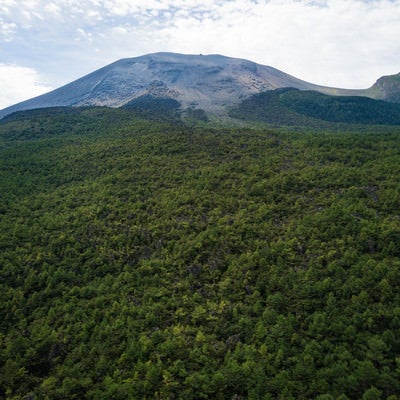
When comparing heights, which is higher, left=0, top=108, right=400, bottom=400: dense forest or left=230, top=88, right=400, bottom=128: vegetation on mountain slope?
left=230, top=88, right=400, bottom=128: vegetation on mountain slope

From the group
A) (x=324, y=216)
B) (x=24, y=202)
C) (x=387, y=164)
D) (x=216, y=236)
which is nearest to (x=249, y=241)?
(x=216, y=236)

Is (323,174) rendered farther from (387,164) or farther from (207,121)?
(207,121)

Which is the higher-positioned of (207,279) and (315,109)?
(315,109)

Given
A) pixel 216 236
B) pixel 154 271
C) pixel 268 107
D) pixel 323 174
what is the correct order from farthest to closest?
1. pixel 268 107
2. pixel 323 174
3. pixel 216 236
4. pixel 154 271

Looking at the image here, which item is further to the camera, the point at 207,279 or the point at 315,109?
the point at 315,109

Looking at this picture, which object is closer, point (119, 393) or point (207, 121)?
point (119, 393)

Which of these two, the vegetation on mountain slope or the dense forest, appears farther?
the vegetation on mountain slope

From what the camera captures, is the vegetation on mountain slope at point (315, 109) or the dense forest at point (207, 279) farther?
the vegetation on mountain slope at point (315, 109)

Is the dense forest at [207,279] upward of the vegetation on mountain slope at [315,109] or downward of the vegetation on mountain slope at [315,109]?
downward
